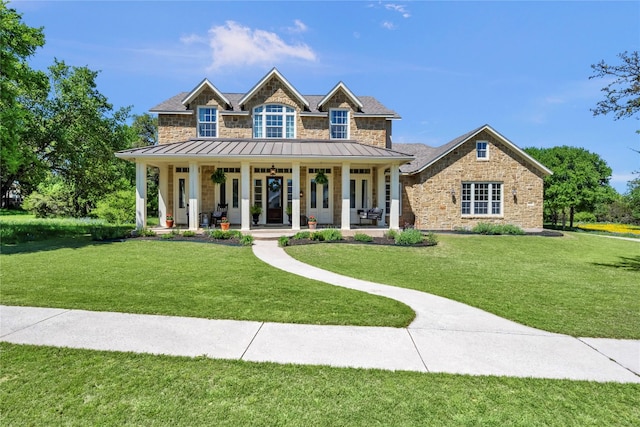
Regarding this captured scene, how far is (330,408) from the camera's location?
2.91 meters

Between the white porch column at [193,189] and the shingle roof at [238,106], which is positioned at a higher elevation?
the shingle roof at [238,106]

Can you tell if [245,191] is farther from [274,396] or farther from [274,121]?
[274,396]

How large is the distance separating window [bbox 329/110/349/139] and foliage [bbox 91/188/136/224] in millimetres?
18089

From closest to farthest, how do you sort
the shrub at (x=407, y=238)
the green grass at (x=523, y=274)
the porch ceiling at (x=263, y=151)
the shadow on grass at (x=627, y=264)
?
the green grass at (x=523, y=274) → the shadow on grass at (x=627, y=264) → the shrub at (x=407, y=238) → the porch ceiling at (x=263, y=151)

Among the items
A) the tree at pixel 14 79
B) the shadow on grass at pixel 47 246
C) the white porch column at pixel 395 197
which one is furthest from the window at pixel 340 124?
the tree at pixel 14 79

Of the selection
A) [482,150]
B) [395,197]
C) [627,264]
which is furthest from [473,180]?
[627,264]

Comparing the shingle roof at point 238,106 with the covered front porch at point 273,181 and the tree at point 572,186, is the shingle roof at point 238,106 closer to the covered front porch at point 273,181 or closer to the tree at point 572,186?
the covered front porch at point 273,181

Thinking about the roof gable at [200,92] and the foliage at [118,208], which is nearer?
the roof gable at [200,92]

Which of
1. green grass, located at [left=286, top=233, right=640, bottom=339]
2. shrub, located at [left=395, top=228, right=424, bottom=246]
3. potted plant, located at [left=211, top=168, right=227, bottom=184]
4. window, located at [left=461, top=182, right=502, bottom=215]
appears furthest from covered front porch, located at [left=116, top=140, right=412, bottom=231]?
window, located at [left=461, top=182, right=502, bottom=215]

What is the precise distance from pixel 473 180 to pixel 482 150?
205cm

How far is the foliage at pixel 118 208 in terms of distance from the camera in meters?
26.1

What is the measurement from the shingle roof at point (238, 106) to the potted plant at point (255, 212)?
615 centimetres

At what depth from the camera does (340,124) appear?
20.0 metres

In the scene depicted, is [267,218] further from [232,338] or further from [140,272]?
[232,338]
